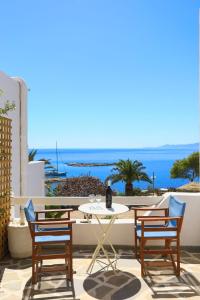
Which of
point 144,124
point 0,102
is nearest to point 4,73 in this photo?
point 0,102

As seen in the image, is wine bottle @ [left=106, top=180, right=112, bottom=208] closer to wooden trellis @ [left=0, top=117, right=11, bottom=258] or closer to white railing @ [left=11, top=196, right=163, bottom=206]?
white railing @ [left=11, top=196, right=163, bottom=206]

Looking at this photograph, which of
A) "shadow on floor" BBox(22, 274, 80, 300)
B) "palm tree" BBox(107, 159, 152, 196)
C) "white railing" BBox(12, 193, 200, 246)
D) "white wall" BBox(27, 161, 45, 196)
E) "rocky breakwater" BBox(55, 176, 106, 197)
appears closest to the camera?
"shadow on floor" BBox(22, 274, 80, 300)

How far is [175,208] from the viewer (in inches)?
171

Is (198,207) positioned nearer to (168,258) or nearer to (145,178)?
(168,258)

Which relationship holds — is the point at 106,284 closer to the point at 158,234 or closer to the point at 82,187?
the point at 158,234

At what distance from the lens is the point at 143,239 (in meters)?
3.98

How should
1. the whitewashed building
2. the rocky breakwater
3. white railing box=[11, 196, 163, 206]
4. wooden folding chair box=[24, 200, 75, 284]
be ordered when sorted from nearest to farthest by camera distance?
wooden folding chair box=[24, 200, 75, 284], white railing box=[11, 196, 163, 206], the whitewashed building, the rocky breakwater

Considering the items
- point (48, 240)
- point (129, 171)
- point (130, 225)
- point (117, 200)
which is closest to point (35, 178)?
point (117, 200)

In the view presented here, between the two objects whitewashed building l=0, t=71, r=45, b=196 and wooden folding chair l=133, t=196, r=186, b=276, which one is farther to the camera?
whitewashed building l=0, t=71, r=45, b=196

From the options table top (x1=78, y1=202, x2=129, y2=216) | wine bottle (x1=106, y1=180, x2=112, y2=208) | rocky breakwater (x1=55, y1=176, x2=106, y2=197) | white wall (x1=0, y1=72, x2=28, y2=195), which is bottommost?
rocky breakwater (x1=55, y1=176, x2=106, y2=197)

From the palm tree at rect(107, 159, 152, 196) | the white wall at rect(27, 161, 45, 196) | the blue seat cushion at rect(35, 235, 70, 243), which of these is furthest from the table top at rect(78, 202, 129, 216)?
the palm tree at rect(107, 159, 152, 196)

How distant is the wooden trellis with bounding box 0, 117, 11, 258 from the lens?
4.75 meters

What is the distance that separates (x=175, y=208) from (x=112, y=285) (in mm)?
1374

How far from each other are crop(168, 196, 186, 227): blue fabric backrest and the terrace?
1.51ft
